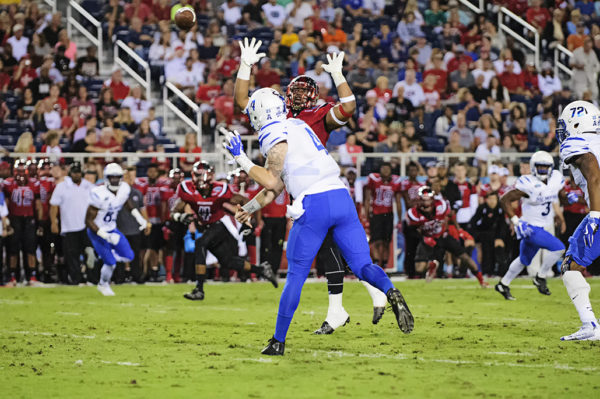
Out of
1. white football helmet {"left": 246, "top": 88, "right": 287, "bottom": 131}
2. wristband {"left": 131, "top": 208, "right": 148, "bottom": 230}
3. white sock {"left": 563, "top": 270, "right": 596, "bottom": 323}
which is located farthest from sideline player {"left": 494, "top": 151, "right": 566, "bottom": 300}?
white football helmet {"left": 246, "top": 88, "right": 287, "bottom": 131}

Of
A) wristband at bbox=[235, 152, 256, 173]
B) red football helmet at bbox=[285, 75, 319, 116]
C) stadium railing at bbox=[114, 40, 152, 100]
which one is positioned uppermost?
stadium railing at bbox=[114, 40, 152, 100]

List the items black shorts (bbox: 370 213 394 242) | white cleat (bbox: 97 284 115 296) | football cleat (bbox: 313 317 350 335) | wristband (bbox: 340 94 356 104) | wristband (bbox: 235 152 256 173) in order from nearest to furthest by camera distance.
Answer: wristband (bbox: 235 152 256 173)
wristband (bbox: 340 94 356 104)
football cleat (bbox: 313 317 350 335)
white cleat (bbox: 97 284 115 296)
black shorts (bbox: 370 213 394 242)

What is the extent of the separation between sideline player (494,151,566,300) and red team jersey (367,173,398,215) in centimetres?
373

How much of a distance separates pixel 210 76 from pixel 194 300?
6619mm

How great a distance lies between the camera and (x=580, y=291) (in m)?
8.03

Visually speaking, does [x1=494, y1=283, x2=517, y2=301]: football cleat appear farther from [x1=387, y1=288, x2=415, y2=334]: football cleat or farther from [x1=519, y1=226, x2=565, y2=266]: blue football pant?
[x1=387, y1=288, x2=415, y2=334]: football cleat

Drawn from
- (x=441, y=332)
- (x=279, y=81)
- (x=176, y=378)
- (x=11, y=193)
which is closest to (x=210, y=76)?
(x=279, y=81)

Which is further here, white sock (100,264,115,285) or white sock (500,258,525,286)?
white sock (100,264,115,285)

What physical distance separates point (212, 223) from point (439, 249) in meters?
3.86

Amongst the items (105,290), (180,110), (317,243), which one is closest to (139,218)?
(105,290)

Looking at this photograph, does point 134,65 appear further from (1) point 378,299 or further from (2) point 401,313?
(2) point 401,313

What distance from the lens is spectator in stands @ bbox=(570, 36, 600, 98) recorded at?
1992 centimetres

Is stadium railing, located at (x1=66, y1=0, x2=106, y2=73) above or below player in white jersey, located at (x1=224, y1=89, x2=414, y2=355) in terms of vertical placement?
above

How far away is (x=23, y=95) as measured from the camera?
17.8 metres
